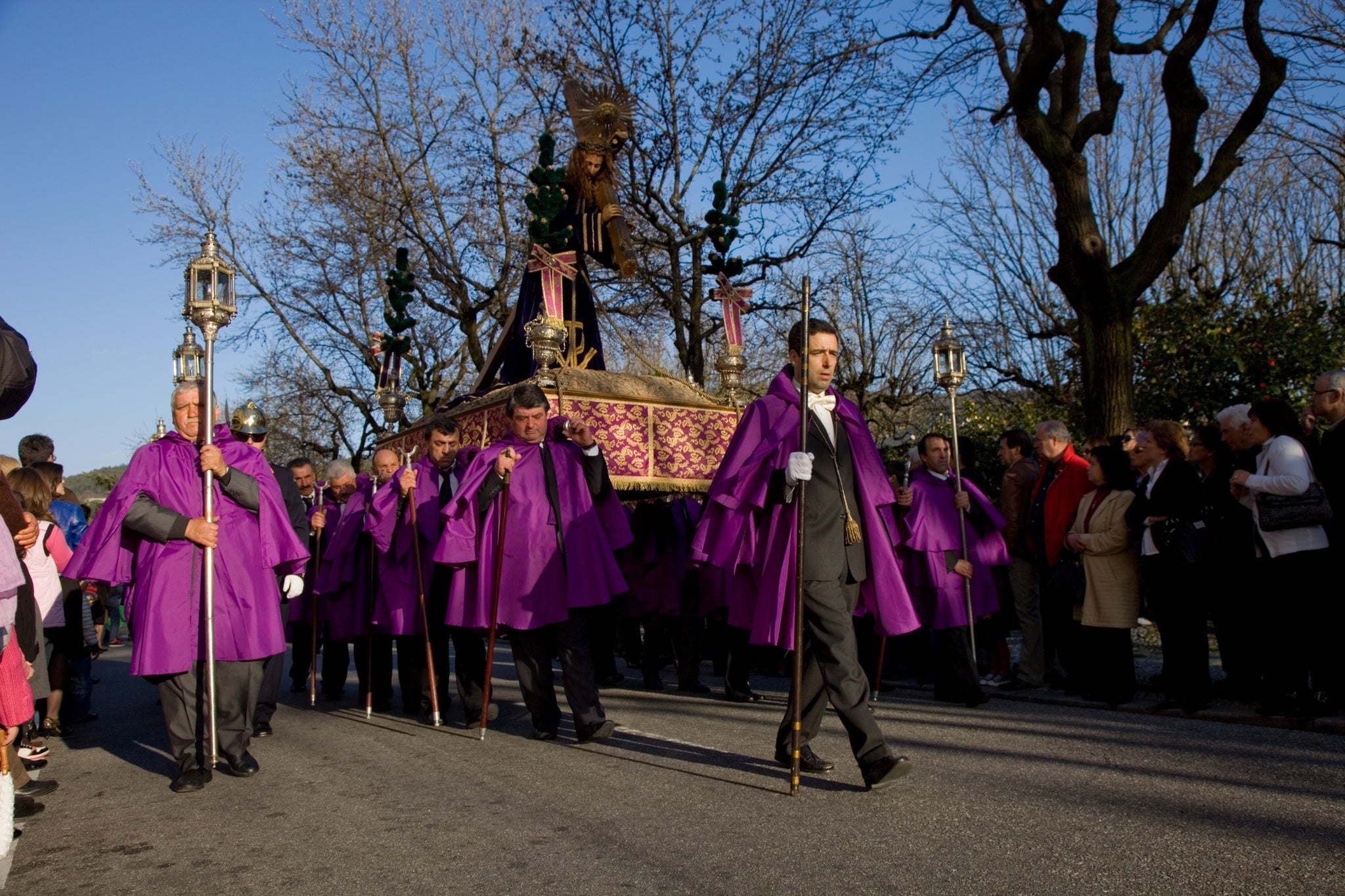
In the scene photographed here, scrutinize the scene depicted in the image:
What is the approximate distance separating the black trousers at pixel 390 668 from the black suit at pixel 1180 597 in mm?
5174

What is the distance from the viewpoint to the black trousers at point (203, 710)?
561cm

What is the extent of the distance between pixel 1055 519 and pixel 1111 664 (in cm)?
137

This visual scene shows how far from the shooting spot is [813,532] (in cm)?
530

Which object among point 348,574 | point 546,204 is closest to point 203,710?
point 348,574

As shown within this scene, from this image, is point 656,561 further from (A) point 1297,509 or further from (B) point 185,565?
(A) point 1297,509

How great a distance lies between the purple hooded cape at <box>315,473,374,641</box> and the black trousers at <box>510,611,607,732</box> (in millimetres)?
2221

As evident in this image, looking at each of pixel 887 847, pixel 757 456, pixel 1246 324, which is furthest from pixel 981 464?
pixel 887 847

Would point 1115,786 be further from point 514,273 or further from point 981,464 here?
point 514,273

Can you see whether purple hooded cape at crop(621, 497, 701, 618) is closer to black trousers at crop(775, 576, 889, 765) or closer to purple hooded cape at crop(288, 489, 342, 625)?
purple hooded cape at crop(288, 489, 342, 625)

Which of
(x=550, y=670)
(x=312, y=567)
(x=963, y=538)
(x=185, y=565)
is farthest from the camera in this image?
(x=312, y=567)

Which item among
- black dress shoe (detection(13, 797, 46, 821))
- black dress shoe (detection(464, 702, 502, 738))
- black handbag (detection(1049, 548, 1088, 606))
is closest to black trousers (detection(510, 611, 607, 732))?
black dress shoe (detection(464, 702, 502, 738))

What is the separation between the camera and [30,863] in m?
4.27

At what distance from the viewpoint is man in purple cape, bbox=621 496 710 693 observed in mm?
9250

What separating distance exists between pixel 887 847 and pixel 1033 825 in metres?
0.66
